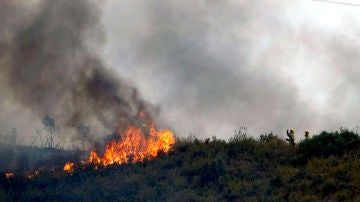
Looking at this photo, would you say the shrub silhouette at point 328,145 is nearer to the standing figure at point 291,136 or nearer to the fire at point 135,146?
the standing figure at point 291,136

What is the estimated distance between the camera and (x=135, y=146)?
31109 millimetres

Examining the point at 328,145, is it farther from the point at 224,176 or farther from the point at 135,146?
the point at 135,146

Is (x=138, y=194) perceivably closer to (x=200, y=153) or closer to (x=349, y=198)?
(x=200, y=153)

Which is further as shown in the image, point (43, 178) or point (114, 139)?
point (114, 139)

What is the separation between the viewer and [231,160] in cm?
2603

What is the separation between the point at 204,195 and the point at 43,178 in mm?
9367

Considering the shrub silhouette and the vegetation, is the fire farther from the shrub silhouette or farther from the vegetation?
the shrub silhouette

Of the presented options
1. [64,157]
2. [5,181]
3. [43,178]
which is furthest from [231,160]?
[64,157]

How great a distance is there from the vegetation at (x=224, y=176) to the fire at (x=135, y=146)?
106 centimetres

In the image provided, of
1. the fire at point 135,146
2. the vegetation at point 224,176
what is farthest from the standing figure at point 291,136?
the fire at point 135,146

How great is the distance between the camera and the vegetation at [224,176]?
2142cm

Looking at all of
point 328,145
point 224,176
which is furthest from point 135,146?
point 328,145

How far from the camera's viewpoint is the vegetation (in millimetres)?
21422

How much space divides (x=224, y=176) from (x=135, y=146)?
875cm
